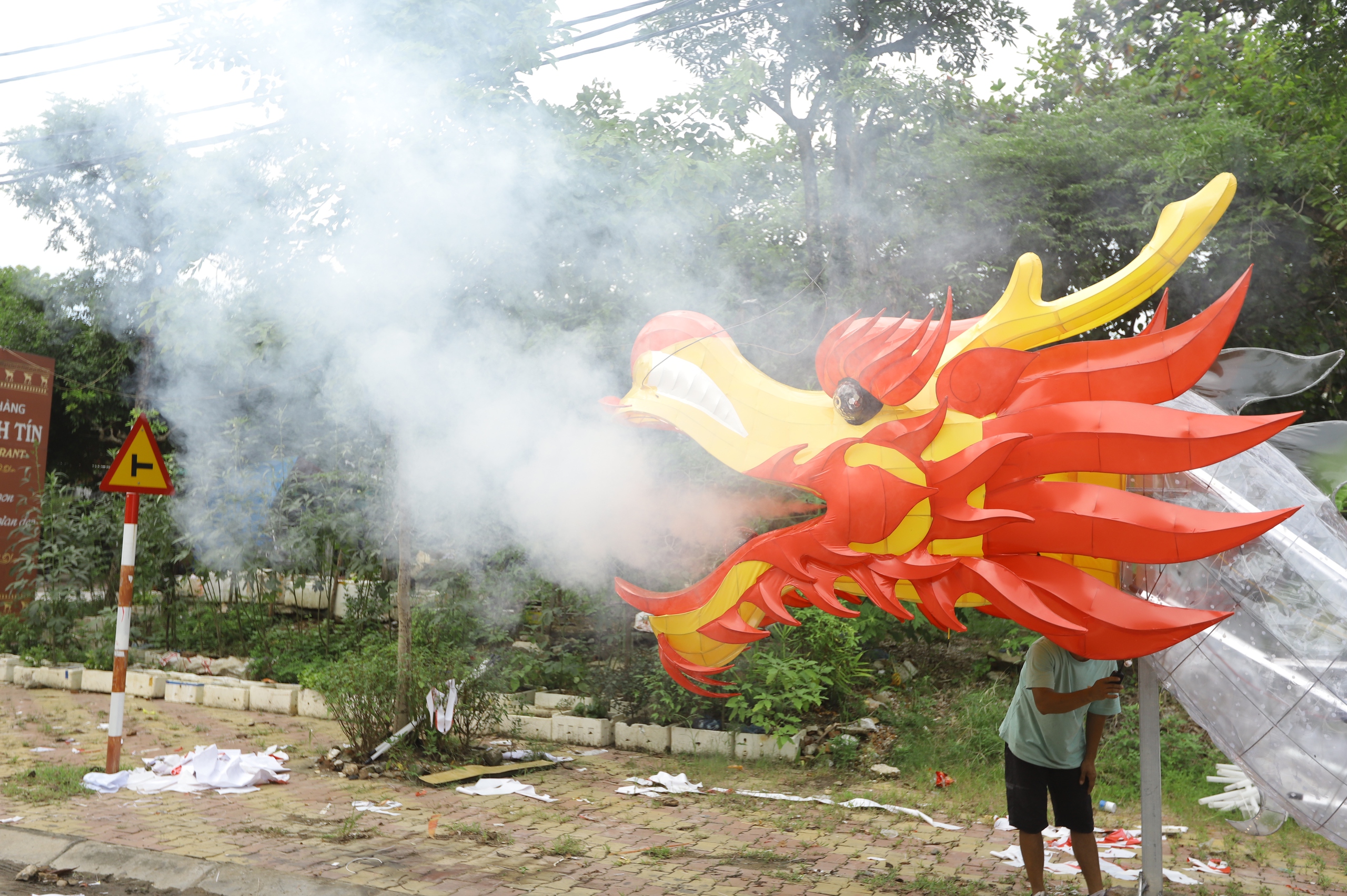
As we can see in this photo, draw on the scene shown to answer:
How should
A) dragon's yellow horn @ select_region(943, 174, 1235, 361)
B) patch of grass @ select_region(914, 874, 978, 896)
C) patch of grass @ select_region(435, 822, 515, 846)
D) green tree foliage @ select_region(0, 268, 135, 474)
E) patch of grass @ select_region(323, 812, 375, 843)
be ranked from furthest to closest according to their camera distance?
green tree foliage @ select_region(0, 268, 135, 474)
patch of grass @ select_region(435, 822, 515, 846)
patch of grass @ select_region(323, 812, 375, 843)
patch of grass @ select_region(914, 874, 978, 896)
dragon's yellow horn @ select_region(943, 174, 1235, 361)

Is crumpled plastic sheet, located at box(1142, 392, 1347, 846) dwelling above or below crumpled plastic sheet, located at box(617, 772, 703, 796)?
above

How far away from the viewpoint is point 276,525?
10.2m

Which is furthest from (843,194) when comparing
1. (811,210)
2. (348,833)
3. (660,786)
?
(348,833)

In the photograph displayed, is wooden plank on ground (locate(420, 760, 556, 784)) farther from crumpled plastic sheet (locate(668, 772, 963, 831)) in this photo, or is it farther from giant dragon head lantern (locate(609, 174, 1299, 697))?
giant dragon head lantern (locate(609, 174, 1299, 697))

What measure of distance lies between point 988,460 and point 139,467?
5.73 metres

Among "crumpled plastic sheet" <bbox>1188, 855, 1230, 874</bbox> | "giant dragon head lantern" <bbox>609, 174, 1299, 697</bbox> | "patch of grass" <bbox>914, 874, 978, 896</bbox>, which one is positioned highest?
"giant dragon head lantern" <bbox>609, 174, 1299, 697</bbox>

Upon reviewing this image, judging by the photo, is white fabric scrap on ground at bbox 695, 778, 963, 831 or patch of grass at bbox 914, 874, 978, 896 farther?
white fabric scrap on ground at bbox 695, 778, 963, 831

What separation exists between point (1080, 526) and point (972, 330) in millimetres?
859

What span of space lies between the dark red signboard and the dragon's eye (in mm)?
11439

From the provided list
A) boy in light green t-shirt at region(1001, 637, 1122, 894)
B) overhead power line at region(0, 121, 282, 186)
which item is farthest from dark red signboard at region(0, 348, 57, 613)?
boy in light green t-shirt at region(1001, 637, 1122, 894)

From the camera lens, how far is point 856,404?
367 cm

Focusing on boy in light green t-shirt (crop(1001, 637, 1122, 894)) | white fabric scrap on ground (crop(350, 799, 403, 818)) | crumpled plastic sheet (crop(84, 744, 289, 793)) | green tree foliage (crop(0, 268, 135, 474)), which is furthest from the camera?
green tree foliage (crop(0, 268, 135, 474))

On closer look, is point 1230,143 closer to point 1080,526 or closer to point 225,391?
point 1080,526

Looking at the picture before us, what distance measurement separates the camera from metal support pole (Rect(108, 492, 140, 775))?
6.40 meters
